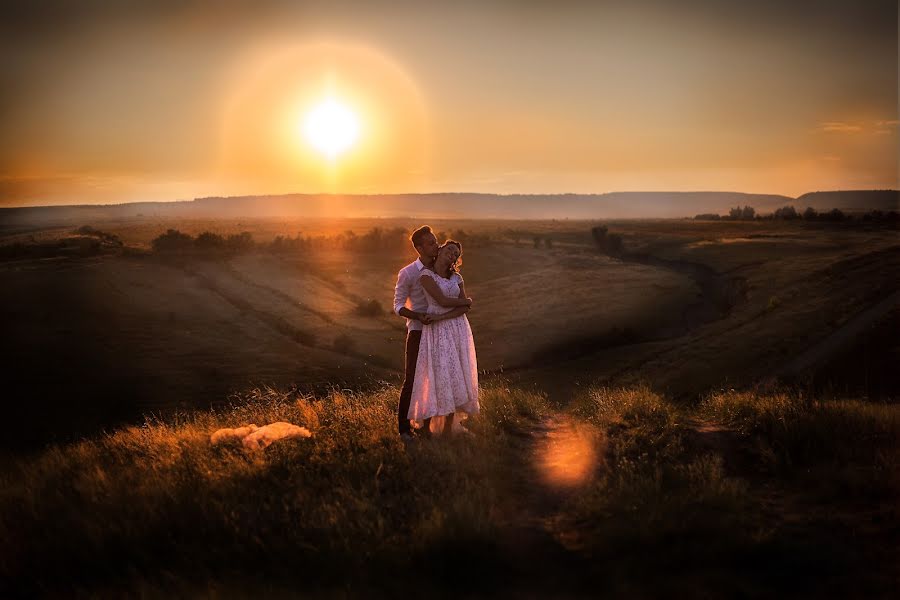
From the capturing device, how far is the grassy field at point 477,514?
5.01m

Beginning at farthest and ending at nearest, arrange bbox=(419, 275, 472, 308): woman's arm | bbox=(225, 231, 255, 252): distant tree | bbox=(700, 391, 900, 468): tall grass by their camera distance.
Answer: bbox=(225, 231, 255, 252): distant tree
bbox=(419, 275, 472, 308): woman's arm
bbox=(700, 391, 900, 468): tall grass

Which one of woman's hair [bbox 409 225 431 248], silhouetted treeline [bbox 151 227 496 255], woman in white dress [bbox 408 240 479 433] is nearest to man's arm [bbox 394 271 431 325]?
woman in white dress [bbox 408 240 479 433]

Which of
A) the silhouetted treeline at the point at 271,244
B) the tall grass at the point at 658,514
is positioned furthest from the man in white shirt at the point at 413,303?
the silhouetted treeline at the point at 271,244

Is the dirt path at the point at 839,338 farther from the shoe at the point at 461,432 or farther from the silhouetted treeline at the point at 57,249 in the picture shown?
the silhouetted treeline at the point at 57,249

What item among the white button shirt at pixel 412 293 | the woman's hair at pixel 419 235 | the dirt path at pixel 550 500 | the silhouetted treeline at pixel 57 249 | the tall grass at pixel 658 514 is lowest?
the dirt path at pixel 550 500

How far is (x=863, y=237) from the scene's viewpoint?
64.8 metres

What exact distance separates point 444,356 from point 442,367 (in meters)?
0.14

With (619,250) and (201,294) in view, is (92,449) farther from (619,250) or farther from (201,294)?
(619,250)

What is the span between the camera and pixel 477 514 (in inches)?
222

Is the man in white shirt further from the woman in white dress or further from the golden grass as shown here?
the golden grass

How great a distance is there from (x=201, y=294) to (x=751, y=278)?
39.5 m

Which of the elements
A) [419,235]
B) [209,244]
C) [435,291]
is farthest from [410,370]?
[209,244]

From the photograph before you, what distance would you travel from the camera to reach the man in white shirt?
25.2 ft

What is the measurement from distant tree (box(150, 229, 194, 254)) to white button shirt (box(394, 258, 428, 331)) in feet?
178
